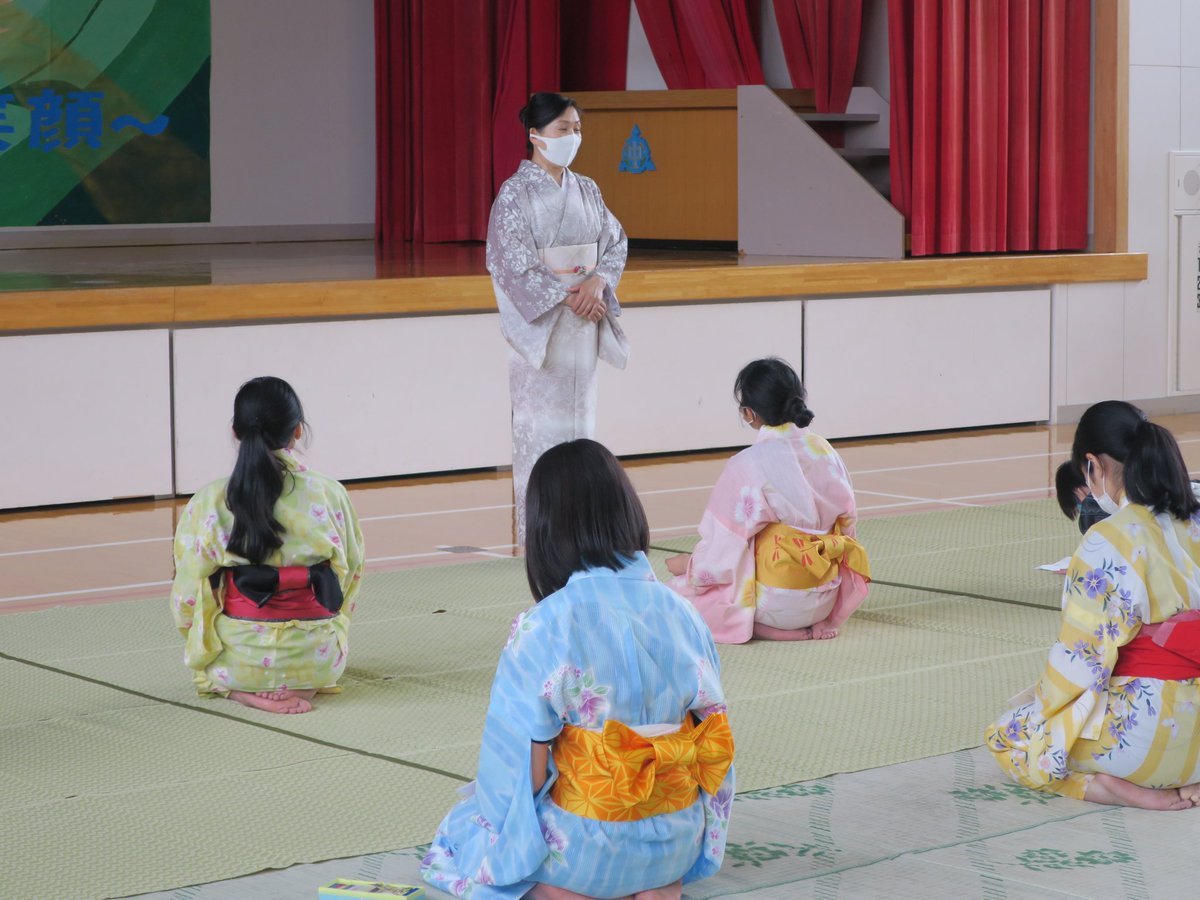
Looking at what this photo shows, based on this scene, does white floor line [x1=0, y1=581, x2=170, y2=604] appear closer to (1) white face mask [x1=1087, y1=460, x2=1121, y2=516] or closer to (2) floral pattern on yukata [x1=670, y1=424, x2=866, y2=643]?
(2) floral pattern on yukata [x1=670, y1=424, x2=866, y2=643]

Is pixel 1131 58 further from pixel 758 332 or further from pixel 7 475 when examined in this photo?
pixel 7 475

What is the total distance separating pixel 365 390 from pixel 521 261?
162cm

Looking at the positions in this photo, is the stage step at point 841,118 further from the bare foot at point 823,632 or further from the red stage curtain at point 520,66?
the bare foot at point 823,632

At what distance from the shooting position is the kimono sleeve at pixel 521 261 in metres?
4.96

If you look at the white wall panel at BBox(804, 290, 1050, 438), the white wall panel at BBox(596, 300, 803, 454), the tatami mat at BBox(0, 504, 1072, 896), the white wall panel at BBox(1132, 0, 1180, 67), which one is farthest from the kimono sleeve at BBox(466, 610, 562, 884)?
the white wall panel at BBox(1132, 0, 1180, 67)

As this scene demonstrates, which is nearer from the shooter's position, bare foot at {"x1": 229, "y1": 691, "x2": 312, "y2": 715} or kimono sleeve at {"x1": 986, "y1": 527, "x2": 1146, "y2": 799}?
kimono sleeve at {"x1": 986, "y1": 527, "x2": 1146, "y2": 799}

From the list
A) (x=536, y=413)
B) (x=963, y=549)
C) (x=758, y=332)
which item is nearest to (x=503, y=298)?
(x=536, y=413)

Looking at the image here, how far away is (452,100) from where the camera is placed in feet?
35.3

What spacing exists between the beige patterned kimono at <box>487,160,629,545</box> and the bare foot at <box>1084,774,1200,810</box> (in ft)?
7.62

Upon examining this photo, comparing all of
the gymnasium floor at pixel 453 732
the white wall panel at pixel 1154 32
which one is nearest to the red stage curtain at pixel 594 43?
the white wall panel at pixel 1154 32

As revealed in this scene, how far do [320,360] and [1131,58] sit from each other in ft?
13.0

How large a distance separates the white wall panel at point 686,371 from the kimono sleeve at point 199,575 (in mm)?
3359

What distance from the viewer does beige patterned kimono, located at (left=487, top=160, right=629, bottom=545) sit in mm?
4969

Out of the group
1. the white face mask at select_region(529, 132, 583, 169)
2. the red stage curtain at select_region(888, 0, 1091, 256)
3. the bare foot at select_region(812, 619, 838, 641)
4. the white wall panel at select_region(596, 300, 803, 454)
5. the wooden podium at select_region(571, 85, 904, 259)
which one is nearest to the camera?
the bare foot at select_region(812, 619, 838, 641)
